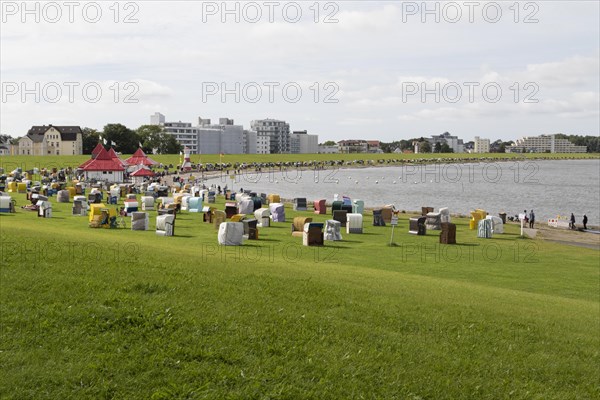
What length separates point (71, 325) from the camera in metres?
11.5

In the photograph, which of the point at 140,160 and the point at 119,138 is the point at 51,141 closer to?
the point at 119,138

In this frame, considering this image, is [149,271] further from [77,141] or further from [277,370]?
[77,141]

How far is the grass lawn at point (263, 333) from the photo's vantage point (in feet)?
32.6

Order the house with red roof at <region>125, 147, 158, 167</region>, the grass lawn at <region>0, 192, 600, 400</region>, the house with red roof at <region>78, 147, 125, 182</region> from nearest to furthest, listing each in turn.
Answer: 1. the grass lawn at <region>0, 192, 600, 400</region>
2. the house with red roof at <region>78, 147, 125, 182</region>
3. the house with red roof at <region>125, 147, 158, 167</region>

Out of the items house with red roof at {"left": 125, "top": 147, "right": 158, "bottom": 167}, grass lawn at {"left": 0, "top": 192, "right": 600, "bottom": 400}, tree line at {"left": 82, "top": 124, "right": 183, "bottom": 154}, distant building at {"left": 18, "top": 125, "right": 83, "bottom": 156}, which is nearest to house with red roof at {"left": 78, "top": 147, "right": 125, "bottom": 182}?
house with red roof at {"left": 125, "top": 147, "right": 158, "bottom": 167}

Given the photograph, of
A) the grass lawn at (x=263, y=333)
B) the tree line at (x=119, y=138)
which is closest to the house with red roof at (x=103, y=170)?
the grass lawn at (x=263, y=333)

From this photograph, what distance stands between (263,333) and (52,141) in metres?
170

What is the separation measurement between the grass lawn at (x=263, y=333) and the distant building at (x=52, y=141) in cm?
15524

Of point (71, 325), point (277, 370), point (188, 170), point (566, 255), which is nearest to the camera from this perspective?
point (277, 370)

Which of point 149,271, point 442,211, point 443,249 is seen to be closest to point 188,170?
point 442,211

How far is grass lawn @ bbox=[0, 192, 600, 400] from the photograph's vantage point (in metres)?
9.94

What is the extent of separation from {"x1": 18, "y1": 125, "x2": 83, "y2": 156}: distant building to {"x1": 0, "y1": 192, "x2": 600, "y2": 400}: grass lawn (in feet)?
509

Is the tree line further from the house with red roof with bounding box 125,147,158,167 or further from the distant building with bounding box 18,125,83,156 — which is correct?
the house with red roof with bounding box 125,147,158,167

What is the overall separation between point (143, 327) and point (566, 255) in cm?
2736
